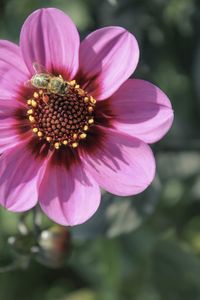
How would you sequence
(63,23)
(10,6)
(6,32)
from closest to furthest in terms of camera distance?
(63,23), (6,32), (10,6)

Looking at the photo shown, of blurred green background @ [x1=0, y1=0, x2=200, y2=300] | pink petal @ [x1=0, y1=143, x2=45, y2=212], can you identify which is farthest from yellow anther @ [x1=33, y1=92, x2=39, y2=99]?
blurred green background @ [x1=0, y1=0, x2=200, y2=300]

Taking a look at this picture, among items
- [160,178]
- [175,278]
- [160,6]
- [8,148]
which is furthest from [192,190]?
[8,148]

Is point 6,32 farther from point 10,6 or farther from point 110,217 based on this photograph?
point 110,217

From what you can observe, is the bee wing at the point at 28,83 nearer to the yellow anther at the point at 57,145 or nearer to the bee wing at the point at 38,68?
the bee wing at the point at 38,68

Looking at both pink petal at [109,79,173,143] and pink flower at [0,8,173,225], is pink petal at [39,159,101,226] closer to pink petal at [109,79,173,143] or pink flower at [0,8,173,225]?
pink flower at [0,8,173,225]

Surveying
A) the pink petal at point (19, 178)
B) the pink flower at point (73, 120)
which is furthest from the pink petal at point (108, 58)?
the pink petal at point (19, 178)

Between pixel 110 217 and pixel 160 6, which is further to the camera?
pixel 160 6
